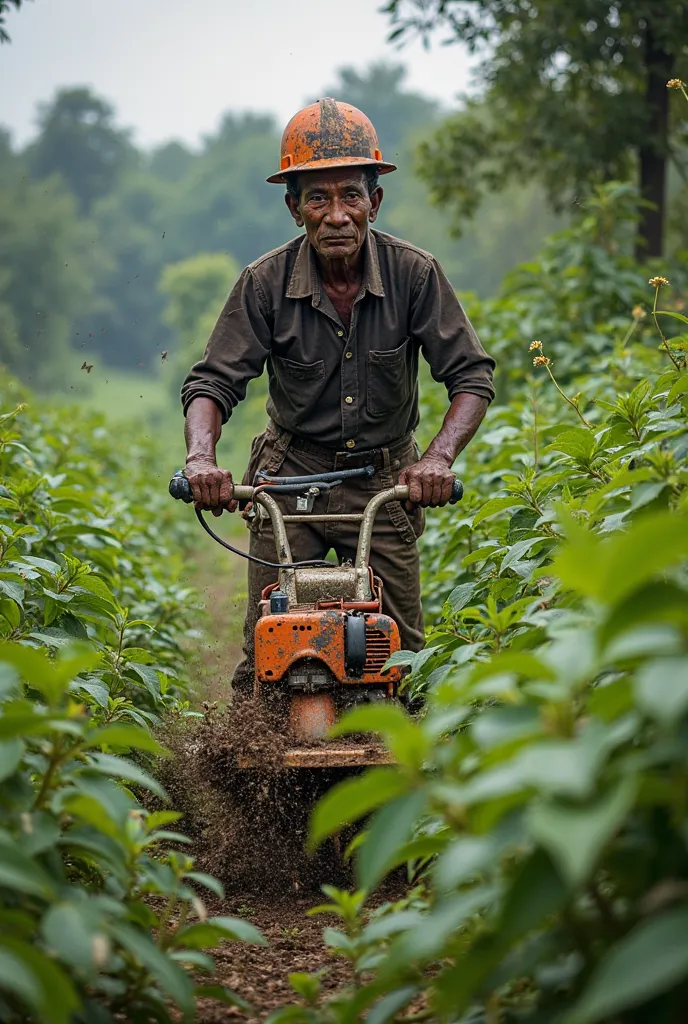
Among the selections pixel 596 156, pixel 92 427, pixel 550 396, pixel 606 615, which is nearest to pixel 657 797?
pixel 606 615

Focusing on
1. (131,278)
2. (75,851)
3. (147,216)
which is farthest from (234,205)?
(75,851)

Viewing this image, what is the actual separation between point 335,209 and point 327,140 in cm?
26

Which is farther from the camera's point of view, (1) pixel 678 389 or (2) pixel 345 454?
(2) pixel 345 454

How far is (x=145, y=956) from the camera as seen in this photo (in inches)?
90.7

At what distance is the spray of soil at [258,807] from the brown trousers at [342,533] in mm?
734

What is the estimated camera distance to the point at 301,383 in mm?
5246

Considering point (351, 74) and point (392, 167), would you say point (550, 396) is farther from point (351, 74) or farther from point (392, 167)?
point (351, 74)

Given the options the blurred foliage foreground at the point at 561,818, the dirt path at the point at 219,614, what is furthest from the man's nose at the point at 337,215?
the blurred foliage foreground at the point at 561,818

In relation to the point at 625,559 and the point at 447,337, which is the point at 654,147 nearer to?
the point at 447,337

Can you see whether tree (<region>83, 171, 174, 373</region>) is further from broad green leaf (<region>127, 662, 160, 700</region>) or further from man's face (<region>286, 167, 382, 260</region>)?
broad green leaf (<region>127, 662, 160, 700</region>)

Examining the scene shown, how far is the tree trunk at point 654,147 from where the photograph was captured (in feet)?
36.0

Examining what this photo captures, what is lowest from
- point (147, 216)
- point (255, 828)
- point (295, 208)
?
point (255, 828)

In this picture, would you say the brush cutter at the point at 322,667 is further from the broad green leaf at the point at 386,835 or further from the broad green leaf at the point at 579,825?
the broad green leaf at the point at 579,825

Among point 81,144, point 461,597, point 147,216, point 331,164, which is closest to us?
point 461,597
